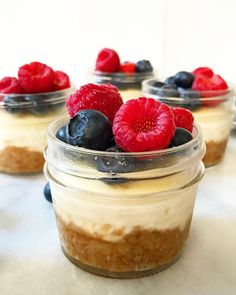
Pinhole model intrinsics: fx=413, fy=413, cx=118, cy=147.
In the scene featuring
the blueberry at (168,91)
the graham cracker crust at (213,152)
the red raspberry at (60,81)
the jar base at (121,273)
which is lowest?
the graham cracker crust at (213,152)

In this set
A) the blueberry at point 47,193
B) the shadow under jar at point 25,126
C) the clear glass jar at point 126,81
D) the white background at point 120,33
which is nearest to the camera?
the blueberry at point 47,193

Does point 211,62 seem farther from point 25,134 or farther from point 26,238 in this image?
point 26,238

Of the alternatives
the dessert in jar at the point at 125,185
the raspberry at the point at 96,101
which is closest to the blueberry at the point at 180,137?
the dessert in jar at the point at 125,185

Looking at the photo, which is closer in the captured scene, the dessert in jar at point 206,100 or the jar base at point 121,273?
the jar base at point 121,273

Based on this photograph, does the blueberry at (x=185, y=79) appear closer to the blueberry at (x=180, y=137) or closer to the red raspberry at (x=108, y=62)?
the red raspberry at (x=108, y=62)

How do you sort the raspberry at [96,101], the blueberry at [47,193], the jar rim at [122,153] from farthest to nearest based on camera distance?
1. the blueberry at [47,193]
2. the raspberry at [96,101]
3. the jar rim at [122,153]

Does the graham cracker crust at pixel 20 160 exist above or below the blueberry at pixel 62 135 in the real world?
below

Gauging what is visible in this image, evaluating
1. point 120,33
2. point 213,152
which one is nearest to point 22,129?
point 213,152

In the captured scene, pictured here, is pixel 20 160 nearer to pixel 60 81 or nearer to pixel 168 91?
pixel 60 81
